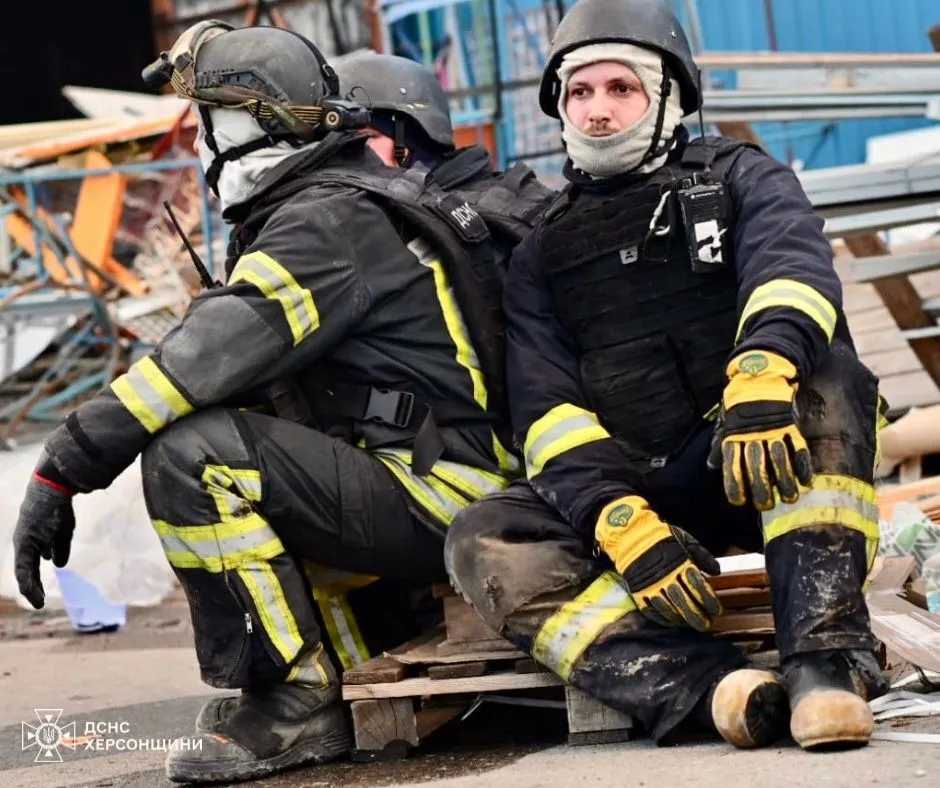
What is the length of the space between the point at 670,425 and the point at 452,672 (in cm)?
73

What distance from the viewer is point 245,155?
425 cm

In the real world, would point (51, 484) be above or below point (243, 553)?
above

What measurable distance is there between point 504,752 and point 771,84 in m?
5.30

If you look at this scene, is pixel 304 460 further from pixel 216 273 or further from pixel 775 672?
pixel 216 273

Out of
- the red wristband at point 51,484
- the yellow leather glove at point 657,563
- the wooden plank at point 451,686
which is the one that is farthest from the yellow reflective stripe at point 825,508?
the red wristband at point 51,484

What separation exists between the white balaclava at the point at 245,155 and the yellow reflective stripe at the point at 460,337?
0.43 metres

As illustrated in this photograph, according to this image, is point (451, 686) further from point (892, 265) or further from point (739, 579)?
point (892, 265)

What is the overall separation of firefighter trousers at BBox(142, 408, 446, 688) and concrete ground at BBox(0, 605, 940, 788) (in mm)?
317

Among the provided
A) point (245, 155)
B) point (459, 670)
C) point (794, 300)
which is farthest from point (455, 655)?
point (245, 155)

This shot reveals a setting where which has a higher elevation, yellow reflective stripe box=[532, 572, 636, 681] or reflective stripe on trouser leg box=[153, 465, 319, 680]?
reflective stripe on trouser leg box=[153, 465, 319, 680]

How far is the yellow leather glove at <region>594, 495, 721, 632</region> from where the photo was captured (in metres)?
3.43

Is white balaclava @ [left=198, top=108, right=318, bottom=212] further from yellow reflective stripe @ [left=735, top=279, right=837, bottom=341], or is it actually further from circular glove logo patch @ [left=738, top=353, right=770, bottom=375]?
circular glove logo patch @ [left=738, top=353, right=770, bottom=375]

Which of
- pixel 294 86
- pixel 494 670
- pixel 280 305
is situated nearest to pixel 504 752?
pixel 494 670

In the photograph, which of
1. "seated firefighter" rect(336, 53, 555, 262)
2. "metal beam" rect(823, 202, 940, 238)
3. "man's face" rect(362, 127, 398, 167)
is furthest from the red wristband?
"metal beam" rect(823, 202, 940, 238)
